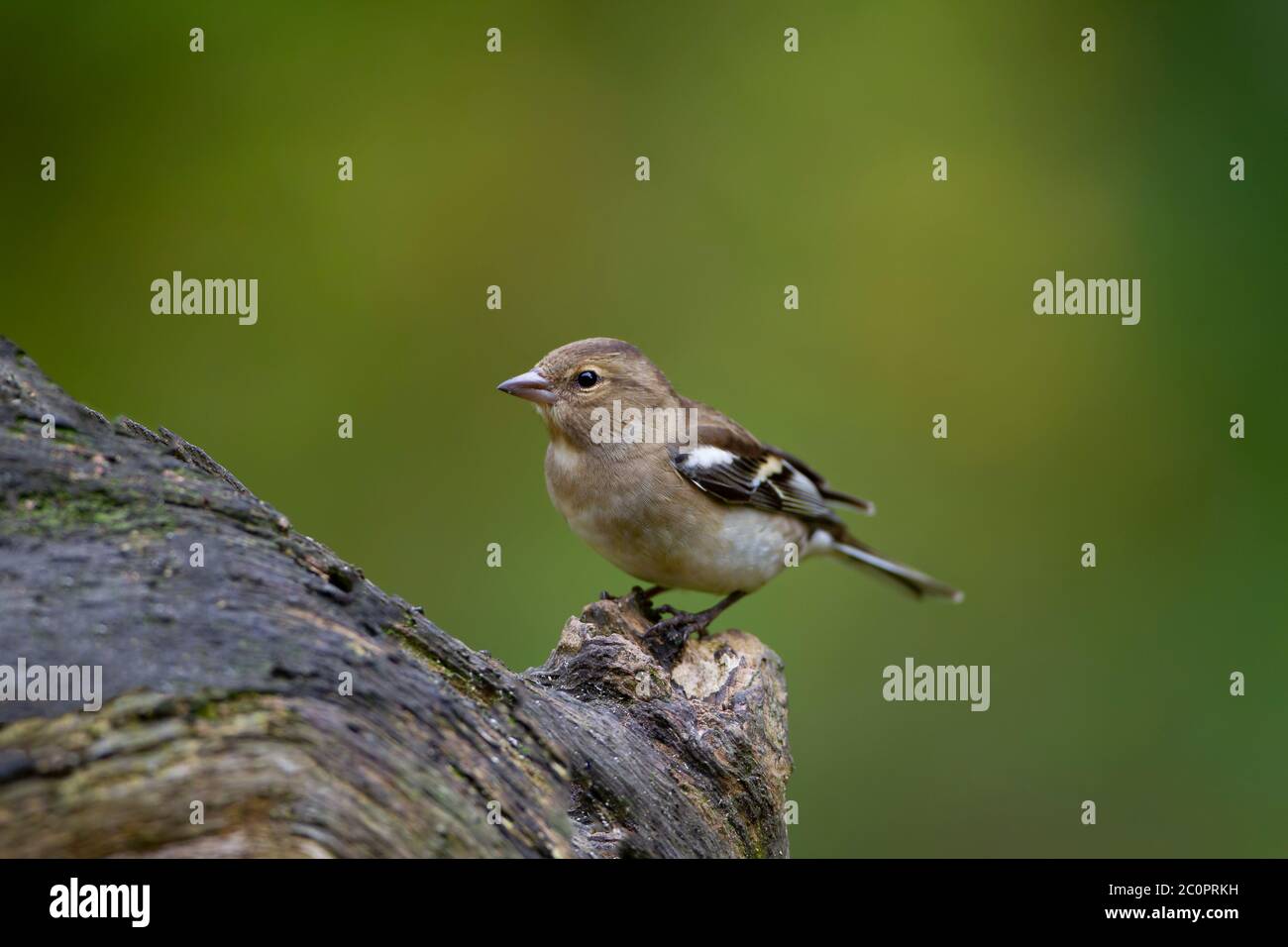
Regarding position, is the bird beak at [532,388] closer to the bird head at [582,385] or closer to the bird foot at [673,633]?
the bird head at [582,385]

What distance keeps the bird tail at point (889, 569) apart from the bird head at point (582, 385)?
180 cm

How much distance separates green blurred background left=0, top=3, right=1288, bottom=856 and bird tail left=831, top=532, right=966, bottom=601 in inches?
67.5

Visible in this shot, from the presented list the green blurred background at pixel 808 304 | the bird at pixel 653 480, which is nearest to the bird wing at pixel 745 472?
the bird at pixel 653 480

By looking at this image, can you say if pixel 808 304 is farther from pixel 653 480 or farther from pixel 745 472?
pixel 653 480

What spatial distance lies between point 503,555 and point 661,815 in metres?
5.95

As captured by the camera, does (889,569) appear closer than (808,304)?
Yes

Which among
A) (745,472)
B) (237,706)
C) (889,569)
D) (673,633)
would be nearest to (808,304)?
(889,569)

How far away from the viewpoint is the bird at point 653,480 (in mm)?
6125

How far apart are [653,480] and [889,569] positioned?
2.34 meters

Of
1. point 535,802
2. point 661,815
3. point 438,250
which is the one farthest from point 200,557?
point 438,250

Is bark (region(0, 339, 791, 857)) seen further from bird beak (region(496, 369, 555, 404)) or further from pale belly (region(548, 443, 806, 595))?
bird beak (region(496, 369, 555, 404))

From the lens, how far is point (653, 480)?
616cm

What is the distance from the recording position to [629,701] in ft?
14.5

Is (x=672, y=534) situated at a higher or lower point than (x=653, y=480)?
lower
